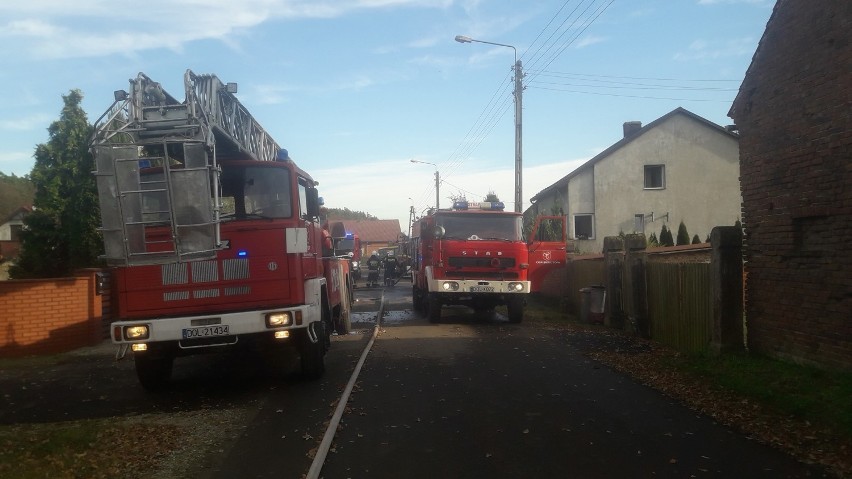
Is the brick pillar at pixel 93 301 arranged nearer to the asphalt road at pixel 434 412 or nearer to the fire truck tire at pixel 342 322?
the asphalt road at pixel 434 412

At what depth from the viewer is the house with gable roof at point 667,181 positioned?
109 feet

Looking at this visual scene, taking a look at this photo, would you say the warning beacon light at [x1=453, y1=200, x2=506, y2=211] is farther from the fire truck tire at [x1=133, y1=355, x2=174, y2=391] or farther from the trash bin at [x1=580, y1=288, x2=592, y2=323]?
the fire truck tire at [x1=133, y1=355, x2=174, y2=391]

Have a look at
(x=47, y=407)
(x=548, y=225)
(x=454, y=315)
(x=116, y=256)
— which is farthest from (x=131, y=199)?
(x=548, y=225)

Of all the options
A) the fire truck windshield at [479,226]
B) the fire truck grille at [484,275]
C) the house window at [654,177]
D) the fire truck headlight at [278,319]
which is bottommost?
the fire truck grille at [484,275]

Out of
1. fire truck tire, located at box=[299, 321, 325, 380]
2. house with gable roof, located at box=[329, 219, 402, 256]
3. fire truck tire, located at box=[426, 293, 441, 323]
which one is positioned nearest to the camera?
fire truck tire, located at box=[299, 321, 325, 380]

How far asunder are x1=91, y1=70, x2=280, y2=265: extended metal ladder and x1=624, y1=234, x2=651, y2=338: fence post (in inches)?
351

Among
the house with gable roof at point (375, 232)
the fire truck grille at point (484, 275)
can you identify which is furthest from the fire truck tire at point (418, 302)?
the house with gable roof at point (375, 232)


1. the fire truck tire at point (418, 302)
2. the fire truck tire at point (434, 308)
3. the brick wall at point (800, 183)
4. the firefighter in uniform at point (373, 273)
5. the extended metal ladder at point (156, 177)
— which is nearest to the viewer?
the extended metal ladder at point (156, 177)

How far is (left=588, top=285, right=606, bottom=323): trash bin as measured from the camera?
16.2 metres

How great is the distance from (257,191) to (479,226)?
849cm

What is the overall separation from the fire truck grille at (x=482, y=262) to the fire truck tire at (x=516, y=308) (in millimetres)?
840

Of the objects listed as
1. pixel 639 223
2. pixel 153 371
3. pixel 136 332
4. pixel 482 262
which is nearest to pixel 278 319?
pixel 136 332

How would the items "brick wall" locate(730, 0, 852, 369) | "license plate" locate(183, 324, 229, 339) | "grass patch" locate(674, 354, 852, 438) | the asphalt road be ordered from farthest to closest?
1. "license plate" locate(183, 324, 229, 339)
2. "brick wall" locate(730, 0, 852, 369)
3. "grass patch" locate(674, 354, 852, 438)
4. the asphalt road

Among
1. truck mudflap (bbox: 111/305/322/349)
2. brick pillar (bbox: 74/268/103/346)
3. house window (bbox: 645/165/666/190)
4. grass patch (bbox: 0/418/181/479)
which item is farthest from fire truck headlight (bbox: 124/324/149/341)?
house window (bbox: 645/165/666/190)
